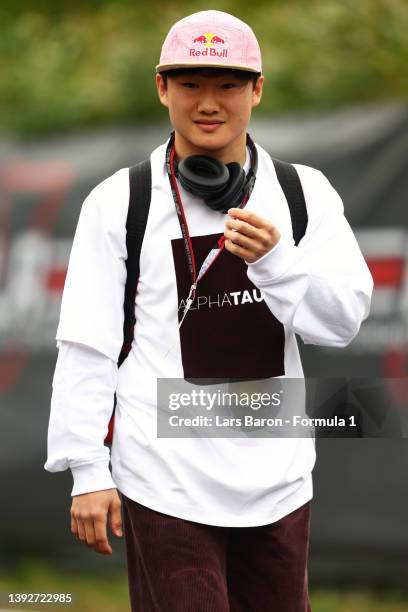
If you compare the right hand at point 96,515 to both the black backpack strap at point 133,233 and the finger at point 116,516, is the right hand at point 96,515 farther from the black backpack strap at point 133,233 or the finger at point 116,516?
the black backpack strap at point 133,233

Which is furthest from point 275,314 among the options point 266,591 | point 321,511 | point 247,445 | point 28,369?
point 28,369

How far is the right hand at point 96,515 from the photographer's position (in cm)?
290

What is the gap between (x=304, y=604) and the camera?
3.11m

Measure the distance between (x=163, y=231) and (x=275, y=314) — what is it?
0.37m

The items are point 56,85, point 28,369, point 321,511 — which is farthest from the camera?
point 56,85

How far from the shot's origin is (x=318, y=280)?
2.78 m

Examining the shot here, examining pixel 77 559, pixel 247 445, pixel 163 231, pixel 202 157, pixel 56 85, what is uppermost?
pixel 56 85

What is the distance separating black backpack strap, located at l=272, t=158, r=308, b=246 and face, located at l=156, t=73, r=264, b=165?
0.57ft

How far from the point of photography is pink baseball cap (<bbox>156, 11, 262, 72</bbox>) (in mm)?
2875

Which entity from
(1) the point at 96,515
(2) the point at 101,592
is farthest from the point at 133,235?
(2) the point at 101,592

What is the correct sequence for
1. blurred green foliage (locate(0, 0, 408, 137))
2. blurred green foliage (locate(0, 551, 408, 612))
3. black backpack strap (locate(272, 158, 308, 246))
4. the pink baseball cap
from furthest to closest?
1. blurred green foliage (locate(0, 0, 408, 137))
2. blurred green foliage (locate(0, 551, 408, 612))
3. black backpack strap (locate(272, 158, 308, 246))
4. the pink baseball cap

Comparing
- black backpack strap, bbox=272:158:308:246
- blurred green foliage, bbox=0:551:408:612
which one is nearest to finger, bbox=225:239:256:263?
black backpack strap, bbox=272:158:308:246

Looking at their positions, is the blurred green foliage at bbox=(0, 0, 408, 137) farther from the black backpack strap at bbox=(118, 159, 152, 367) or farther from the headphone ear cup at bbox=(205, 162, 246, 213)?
the headphone ear cup at bbox=(205, 162, 246, 213)

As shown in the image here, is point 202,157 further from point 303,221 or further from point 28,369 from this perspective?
point 28,369
